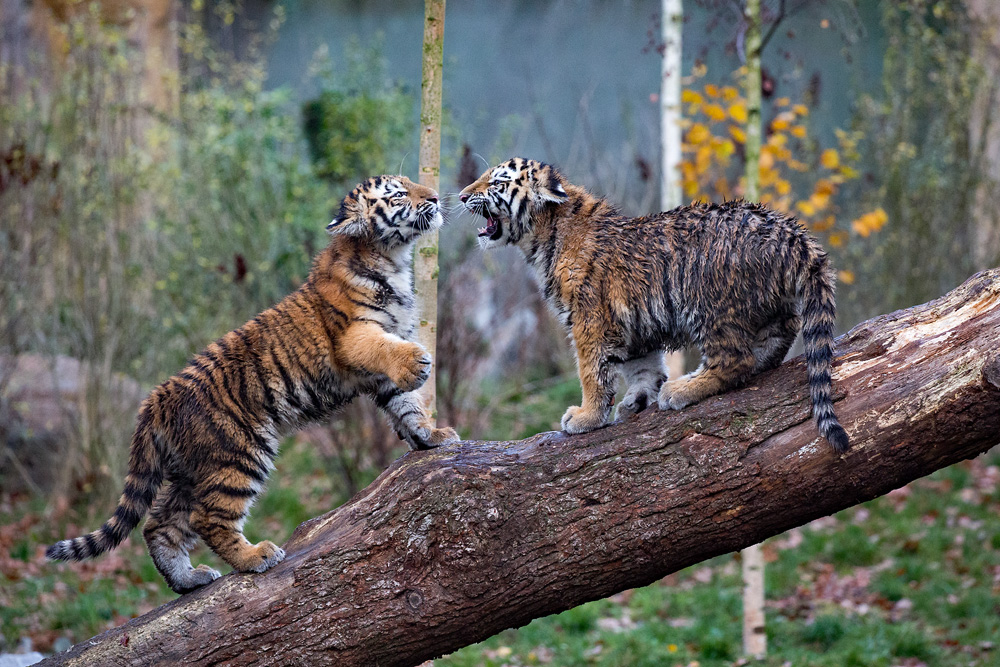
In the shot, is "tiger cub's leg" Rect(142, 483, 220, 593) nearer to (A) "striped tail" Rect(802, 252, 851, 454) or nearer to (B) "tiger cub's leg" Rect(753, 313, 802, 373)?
(B) "tiger cub's leg" Rect(753, 313, 802, 373)

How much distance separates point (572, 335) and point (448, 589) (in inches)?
50.5

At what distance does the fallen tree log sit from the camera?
11.5ft

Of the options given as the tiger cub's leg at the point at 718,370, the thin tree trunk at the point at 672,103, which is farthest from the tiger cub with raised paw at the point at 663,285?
the thin tree trunk at the point at 672,103

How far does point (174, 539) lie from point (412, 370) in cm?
142

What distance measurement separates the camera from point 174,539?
4.15 meters

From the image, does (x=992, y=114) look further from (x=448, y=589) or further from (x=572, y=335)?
(x=448, y=589)

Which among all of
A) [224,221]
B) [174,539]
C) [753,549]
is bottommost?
[753,549]

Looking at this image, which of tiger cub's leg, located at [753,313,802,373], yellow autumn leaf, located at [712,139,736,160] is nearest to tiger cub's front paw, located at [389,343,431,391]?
tiger cub's leg, located at [753,313,802,373]

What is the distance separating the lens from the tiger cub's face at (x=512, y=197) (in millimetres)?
4355

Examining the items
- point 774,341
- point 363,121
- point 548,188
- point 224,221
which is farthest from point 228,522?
point 363,121

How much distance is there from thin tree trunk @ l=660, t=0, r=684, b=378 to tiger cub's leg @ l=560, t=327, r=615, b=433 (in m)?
3.33

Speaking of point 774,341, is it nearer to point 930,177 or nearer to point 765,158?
point 765,158

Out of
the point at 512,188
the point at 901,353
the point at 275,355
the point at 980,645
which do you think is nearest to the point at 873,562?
the point at 980,645

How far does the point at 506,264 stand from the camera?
12039 millimetres
